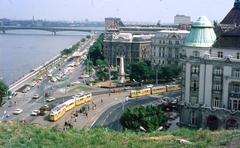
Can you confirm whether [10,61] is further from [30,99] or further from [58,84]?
[30,99]

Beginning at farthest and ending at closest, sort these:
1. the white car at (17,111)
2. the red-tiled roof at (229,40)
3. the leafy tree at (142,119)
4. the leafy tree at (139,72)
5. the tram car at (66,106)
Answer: the leafy tree at (139,72)
the white car at (17,111)
the tram car at (66,106)
the red-tiled roof at (229,40)
the leafy tree at (142,119)

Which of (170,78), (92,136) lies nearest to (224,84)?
(92,136)

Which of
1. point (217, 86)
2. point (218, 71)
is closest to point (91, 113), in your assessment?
point (217, 86)

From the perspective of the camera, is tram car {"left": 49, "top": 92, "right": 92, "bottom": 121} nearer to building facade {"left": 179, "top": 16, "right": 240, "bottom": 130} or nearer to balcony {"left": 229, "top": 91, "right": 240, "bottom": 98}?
building facade {"left": 179, "top": 16, "right": 240, "bottom": 130}

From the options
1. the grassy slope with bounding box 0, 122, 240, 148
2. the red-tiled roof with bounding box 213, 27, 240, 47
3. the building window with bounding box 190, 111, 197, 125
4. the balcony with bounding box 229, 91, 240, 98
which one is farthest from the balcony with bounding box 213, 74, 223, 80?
the grassy slope with bounding box 0, 122, 240, 148

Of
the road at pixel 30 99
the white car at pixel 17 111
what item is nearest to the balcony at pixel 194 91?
the road at pixel 30 99

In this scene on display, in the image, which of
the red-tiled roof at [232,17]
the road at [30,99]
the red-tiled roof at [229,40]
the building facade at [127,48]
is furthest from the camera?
the building facade at [127,48]

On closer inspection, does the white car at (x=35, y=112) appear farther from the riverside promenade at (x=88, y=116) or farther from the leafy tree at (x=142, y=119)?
the leafy tree at (x=142, y=119)
